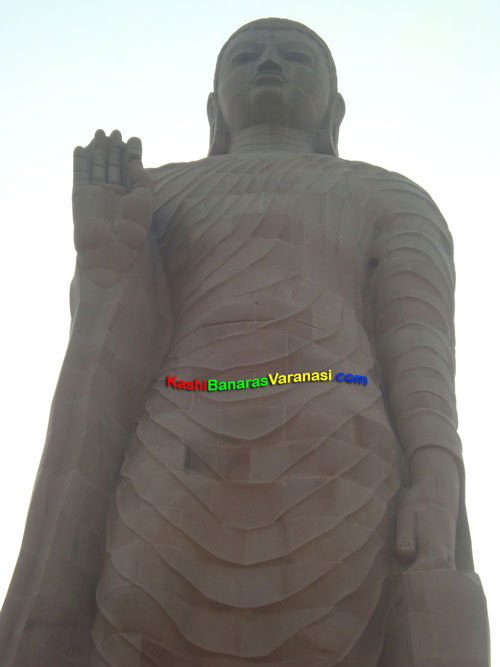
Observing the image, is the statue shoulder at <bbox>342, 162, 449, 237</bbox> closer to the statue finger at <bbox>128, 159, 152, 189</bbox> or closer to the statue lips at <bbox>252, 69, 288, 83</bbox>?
the statue lips at <bbox>252, 69, 288, 83</bbox>

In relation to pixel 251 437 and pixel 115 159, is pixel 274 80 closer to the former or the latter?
pixel 115 159

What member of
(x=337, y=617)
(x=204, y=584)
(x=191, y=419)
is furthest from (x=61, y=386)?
(x=337, y=617)

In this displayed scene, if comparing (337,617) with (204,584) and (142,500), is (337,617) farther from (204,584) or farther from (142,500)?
(142,500)

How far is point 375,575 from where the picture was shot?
5715 millimetres

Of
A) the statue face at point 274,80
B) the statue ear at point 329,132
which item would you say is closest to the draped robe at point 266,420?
the statue face at point 274,80

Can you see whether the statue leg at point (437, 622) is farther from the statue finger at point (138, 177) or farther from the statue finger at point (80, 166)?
the statue finger at point (80, 166)

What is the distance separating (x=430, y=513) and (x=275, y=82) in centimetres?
406

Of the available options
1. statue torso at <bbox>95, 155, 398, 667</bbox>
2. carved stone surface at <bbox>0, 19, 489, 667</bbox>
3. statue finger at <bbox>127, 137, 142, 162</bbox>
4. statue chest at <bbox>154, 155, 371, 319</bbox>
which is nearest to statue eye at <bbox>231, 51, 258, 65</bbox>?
carved stone surface at <bbox>0, 19, 489, 667</bbox>

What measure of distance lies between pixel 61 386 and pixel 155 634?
68.0 inches

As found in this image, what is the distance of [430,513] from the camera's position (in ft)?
19.5

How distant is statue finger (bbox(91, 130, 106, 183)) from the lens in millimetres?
7195

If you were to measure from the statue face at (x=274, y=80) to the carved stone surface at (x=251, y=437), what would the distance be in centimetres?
75

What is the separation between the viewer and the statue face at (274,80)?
28.0 ft

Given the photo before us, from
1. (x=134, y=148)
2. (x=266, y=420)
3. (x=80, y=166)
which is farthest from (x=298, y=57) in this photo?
(x=266, y=420)
